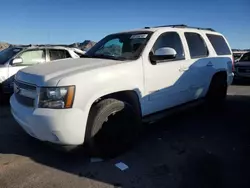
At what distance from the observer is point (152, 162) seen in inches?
166

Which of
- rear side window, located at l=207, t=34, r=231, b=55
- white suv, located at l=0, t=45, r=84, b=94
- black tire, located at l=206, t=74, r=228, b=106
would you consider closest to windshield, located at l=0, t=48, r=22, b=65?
white suv, located at l=0, t=45, r=84, b=94

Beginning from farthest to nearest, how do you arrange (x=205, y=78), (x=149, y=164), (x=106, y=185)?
(x=205, y=78) → (x=149, y=164) → (x=106, y=185)

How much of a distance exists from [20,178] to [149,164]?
5.63 ft

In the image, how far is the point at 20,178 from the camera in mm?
3703

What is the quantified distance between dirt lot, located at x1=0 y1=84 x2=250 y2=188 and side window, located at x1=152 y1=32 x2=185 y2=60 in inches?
59.4

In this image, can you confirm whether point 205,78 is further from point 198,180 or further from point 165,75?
point 198,180

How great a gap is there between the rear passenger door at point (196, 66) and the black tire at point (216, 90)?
1.28 feet

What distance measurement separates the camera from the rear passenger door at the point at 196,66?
18.4ft

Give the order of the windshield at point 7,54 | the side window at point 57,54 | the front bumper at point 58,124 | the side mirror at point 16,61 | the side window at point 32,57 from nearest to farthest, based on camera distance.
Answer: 1. the front bumper at point 58,124
2. the side mirror at point 16,61
3. the windshield at point 7,54
4. the side window at point 32,57
5. the side window at point 57,54

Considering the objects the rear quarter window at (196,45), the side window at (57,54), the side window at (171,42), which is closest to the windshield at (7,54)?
the side window at (57,54)

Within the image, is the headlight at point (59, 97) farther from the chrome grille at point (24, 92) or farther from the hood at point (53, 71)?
the chrome grille at point (24, 92)

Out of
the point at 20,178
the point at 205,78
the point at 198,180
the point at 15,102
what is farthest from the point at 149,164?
the point at 205,78

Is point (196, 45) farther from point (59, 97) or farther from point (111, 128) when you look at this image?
point (59, 97)

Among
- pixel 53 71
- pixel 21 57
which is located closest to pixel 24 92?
pixel 53 71
